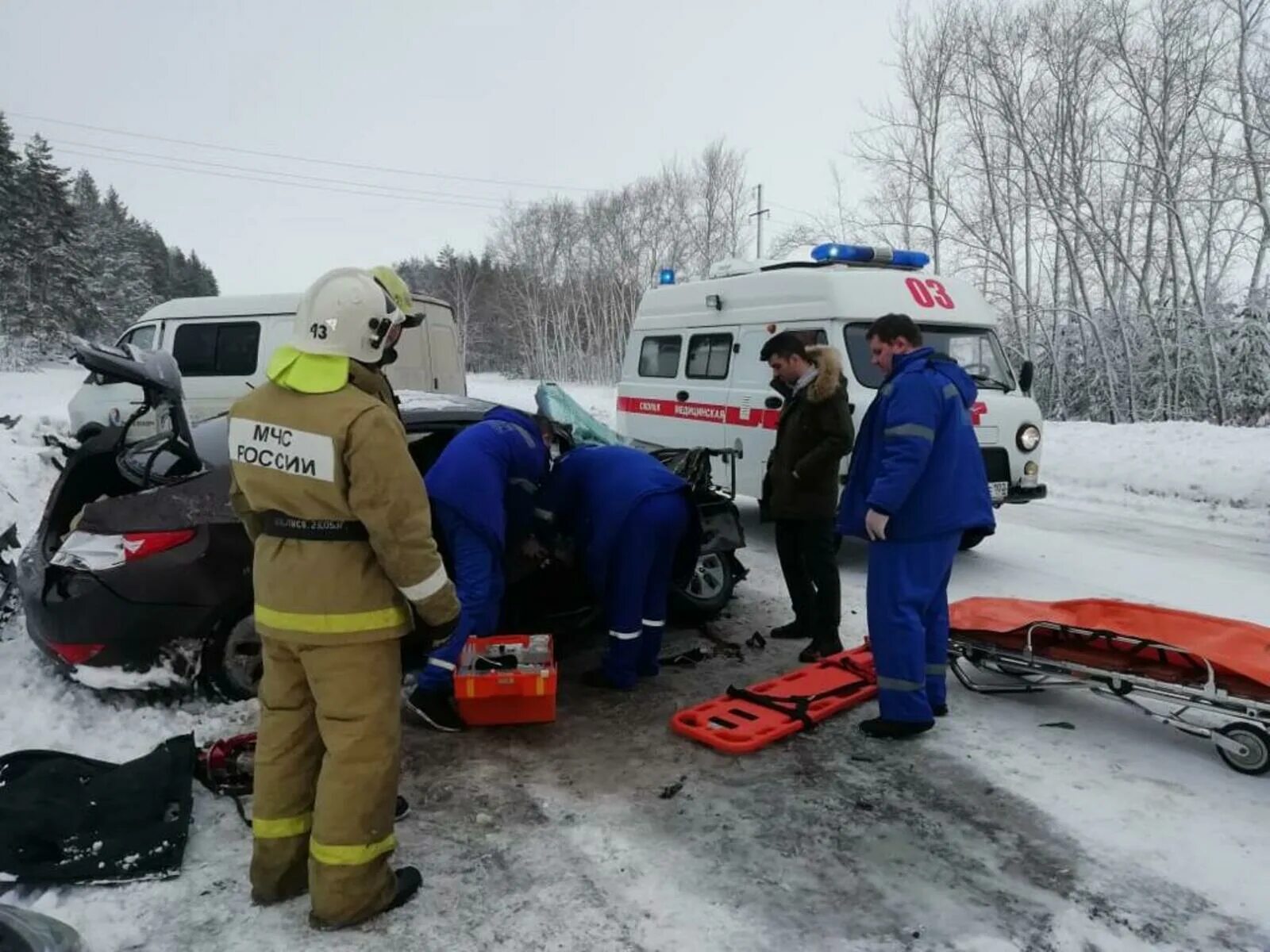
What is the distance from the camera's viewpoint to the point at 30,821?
9.02 feet

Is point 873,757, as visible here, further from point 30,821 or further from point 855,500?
point 30,821

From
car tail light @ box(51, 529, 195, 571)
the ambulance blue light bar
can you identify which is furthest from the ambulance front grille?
car tail light @ box(51, 529, 195, 571)

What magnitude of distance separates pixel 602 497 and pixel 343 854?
221cm

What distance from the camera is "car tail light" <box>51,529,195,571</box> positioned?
3.65 meters

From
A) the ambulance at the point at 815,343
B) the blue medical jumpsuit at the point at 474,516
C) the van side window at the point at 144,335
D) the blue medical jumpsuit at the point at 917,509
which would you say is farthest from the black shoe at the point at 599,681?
the van side window at the point at 144,335

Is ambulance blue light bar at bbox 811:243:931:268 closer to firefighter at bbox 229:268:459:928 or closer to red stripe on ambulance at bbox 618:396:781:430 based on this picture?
red stripe on ambulance at bbox 618:396:781:430

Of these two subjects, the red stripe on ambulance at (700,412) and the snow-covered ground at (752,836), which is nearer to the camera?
the snow-covered ground at (752,836)

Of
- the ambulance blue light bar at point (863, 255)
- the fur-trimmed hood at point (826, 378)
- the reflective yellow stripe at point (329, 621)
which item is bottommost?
the reflective yellow stripe at point (329, 621)

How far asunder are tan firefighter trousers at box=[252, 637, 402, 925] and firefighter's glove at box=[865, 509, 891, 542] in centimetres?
217


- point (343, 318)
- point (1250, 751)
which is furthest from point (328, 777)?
point (1250, 751)

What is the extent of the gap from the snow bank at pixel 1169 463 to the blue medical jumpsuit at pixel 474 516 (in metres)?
9.33

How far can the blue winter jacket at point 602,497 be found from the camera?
167 inches

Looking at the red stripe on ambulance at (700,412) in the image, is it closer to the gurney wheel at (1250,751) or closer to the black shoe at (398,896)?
the gurney wheel at (1250,751)

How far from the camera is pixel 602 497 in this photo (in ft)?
14.2
